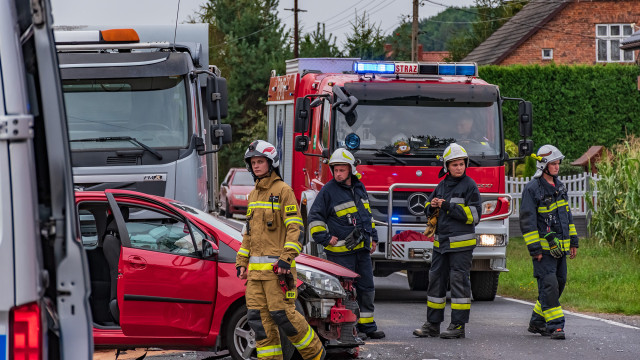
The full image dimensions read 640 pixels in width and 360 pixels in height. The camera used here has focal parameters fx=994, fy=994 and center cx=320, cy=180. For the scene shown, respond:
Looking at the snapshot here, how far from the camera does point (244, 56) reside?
48.7 m

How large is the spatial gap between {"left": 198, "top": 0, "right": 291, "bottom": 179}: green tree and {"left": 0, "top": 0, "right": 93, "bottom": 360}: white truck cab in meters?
42.2

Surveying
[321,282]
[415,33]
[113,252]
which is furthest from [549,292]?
[415,33]

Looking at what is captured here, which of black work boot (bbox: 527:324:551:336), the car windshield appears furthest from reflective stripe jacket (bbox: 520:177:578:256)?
the car windshield

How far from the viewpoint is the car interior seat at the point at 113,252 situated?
7.93 m

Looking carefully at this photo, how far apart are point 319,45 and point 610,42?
14446mm

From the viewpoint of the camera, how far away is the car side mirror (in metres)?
7.74

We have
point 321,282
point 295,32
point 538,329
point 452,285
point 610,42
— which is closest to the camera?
point 321,282

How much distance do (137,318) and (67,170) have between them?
471 centimetres

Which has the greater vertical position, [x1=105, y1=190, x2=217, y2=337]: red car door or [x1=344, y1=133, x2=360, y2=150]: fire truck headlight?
[x1=344, y1=133, x2=360, y2=150]: fire truck headlight

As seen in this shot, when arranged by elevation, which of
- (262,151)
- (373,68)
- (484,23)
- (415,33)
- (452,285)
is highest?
(484,23)

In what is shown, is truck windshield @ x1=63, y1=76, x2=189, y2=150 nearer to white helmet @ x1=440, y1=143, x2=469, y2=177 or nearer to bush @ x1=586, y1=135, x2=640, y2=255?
white helmet @ x1=440, y1=143, x2=469, y2=177

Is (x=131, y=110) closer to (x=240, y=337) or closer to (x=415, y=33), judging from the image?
(x=240, y=337)

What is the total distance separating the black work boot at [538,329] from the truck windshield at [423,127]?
8.79 ft

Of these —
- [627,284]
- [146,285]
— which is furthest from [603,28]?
[146,285]
